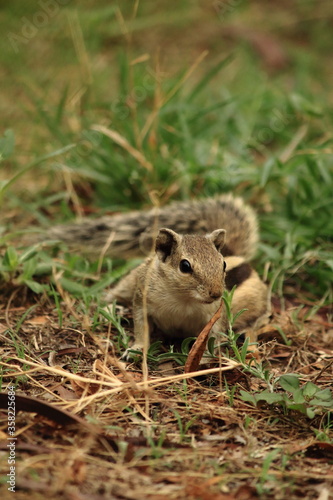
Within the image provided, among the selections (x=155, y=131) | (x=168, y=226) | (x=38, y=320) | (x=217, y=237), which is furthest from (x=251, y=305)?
(x=155, y=131)

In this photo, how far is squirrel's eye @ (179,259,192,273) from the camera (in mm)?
3091

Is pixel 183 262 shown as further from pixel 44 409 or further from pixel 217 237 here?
pixel 44 409

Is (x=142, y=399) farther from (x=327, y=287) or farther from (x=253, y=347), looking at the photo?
(x=327, y=287)

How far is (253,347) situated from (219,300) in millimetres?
418

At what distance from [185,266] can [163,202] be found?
1.65 metres

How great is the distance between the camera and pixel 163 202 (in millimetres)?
4691

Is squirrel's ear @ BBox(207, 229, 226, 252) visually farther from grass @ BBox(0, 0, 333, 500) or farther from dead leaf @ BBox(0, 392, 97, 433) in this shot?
dead leaf @ BBox(0, 392, 97, 433)

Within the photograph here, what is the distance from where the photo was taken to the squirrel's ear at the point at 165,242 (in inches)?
127

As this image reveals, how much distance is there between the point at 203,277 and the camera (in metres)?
3.02

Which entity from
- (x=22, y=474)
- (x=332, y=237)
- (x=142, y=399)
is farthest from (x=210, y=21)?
(x=22, y=474)

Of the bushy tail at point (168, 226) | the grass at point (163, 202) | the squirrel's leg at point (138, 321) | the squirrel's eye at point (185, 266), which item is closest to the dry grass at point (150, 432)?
the grass at point (163, 202)

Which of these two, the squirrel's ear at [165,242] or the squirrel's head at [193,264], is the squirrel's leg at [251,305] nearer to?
the squirrel's head at [193,264]

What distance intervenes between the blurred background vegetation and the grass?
0.07ft

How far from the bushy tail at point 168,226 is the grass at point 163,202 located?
0.38 feet
